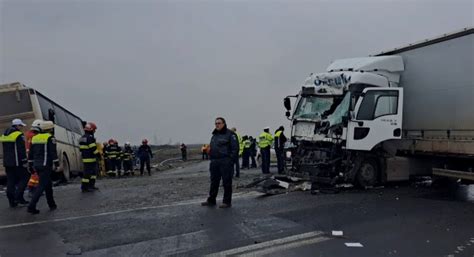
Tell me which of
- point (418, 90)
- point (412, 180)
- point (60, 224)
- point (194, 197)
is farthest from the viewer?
point (412, 180)

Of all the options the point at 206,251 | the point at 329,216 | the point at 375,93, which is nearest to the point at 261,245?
the point at 206,251

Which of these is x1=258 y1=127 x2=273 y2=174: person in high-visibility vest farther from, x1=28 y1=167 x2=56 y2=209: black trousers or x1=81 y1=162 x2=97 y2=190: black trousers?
x1=28 y1=167 x2=56 y2=209: black trousers

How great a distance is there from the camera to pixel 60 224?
7.11 metres

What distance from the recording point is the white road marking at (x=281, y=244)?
5.29 metres

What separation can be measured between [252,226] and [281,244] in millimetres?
1052

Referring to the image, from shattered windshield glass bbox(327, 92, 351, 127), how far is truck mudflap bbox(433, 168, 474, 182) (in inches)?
107

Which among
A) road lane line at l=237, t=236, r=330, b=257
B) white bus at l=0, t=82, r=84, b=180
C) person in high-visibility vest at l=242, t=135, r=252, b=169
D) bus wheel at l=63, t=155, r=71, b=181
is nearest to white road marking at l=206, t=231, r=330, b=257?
road lane line at l=237, t=236, r=330, b=257

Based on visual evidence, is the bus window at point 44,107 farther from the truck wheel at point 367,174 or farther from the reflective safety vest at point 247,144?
the truck wheel at point 367,174

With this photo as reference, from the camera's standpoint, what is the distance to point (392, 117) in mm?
10250

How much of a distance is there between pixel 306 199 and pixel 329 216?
1.83 meters

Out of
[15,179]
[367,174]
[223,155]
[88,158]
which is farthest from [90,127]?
[367,174]

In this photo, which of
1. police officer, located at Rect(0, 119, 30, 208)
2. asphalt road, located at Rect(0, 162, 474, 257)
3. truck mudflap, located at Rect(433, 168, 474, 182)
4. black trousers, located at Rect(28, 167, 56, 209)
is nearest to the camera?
asphalt road, located at Rect(0, 162, 474, 257)

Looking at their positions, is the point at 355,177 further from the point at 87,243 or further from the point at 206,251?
the point at 87,243

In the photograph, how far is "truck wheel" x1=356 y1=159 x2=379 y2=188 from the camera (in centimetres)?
1039
